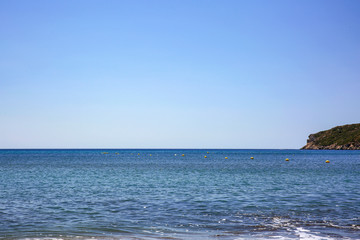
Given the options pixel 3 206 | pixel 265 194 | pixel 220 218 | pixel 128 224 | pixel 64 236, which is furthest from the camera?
pixel 265 194

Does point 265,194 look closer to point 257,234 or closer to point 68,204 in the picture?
point 257,234

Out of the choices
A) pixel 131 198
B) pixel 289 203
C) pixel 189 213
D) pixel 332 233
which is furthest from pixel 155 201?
pixel 332 233

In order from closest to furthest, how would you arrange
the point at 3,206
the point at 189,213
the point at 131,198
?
the point at 189,213 → the point at 3,206 → the point at 131,198

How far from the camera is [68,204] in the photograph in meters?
24.4

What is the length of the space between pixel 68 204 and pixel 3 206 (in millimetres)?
4220

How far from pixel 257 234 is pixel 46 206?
1489 centimetres

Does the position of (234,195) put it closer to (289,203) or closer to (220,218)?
(289,203)

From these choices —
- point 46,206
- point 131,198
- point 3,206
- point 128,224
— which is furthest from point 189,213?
point 3,206

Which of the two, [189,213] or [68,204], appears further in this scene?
[68,204]

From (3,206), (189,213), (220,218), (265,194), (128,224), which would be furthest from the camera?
(265,194)

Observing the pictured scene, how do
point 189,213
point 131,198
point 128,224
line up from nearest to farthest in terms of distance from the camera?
point 128,224, point 189,213, point 131,198

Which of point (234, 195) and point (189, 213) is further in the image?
point (234, 195)

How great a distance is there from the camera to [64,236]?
51.6ft

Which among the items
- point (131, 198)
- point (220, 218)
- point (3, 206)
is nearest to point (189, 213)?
point (220, 218)
